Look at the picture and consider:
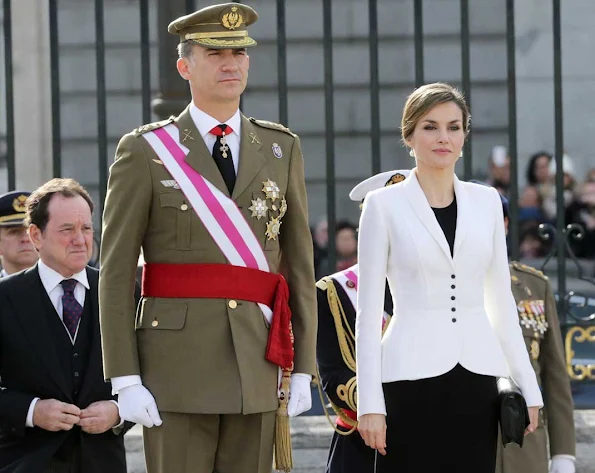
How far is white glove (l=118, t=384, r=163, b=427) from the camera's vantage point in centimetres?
361

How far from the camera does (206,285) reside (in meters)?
3.71

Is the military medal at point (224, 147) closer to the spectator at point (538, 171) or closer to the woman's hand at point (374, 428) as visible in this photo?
the woman's hand at point (374, 428)

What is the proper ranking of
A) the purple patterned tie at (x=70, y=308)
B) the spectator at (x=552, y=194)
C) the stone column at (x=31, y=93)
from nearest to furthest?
the purple patterned tie at (x=70, y=308) → the spectator at (x=552, y=194) → the stone column at (x=31, y=93)

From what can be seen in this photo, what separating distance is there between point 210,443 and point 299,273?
51cm

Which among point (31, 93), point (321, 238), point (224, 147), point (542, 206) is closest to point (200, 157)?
point (224, 147)

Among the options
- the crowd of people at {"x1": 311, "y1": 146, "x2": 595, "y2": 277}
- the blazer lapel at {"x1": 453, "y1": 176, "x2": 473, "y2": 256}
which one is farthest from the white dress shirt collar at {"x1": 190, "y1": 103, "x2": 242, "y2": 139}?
the crowd of people at {"x1": 311, "y1": 146, "x2": 595, "y2": 277}

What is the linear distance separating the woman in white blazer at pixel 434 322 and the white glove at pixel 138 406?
52 cm

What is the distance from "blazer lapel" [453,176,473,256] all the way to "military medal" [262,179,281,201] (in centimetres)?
47

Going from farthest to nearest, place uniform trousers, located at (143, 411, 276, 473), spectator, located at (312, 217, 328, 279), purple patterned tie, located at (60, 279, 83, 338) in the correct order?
spectator, located at (312, 217, 328, 279) < purple patterned tie, located at (60, 279, 83, 338) < uniform trousers, located at (143, 411, 276, 473)

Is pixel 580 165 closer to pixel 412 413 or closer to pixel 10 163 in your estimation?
pixel 10 163

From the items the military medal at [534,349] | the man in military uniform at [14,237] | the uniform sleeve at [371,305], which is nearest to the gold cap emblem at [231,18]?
the uniform sleeve at [371,305]

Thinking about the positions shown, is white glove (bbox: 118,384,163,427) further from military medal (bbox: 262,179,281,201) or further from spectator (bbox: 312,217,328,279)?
spectator (bbox: 312,217,328,279)

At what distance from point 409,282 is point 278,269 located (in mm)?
431

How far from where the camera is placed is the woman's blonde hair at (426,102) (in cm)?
371
